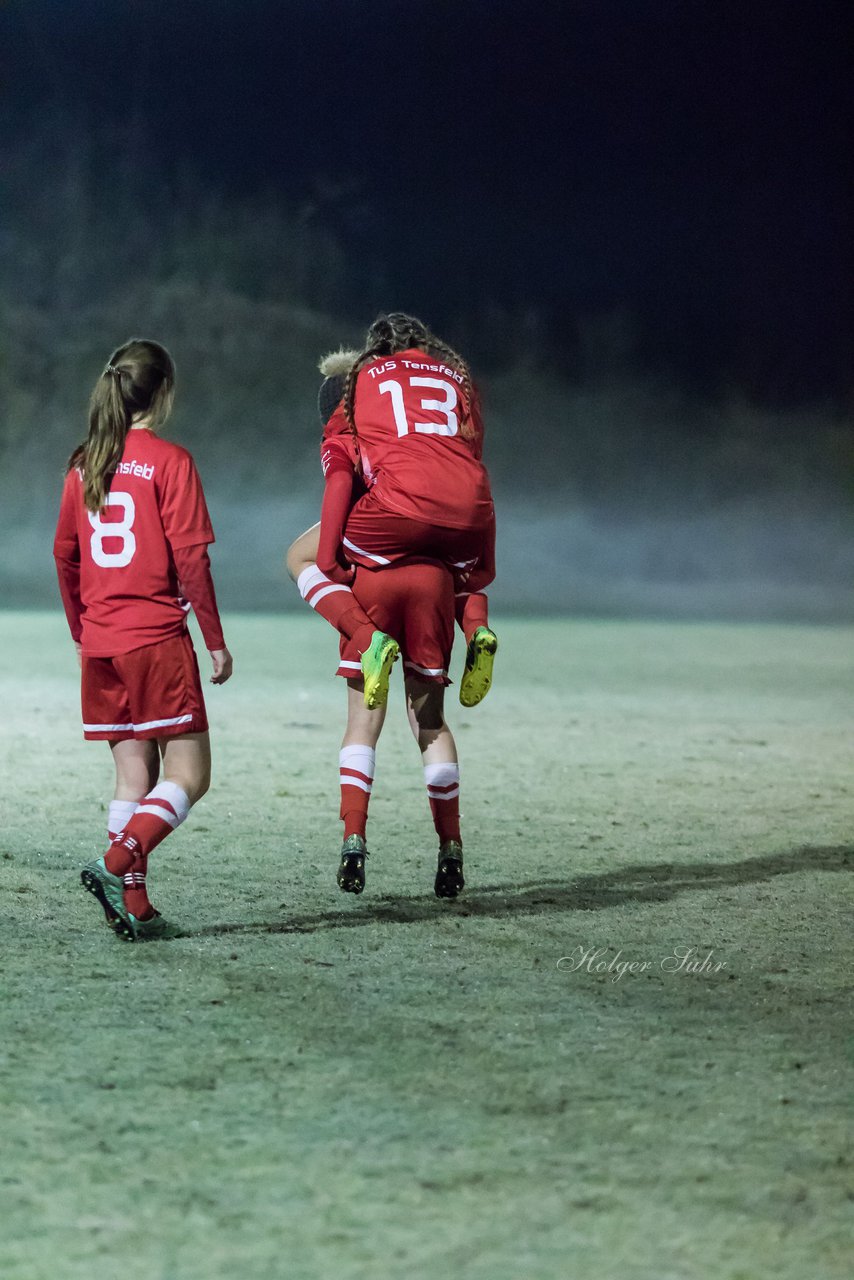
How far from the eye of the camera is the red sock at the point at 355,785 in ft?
13.3

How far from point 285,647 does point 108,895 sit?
12.3 metres

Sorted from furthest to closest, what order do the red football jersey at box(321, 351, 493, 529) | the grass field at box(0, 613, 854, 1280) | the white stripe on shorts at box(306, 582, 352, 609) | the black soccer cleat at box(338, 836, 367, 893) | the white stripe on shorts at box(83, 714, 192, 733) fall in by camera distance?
the white stripe on shorts at box(306, 582, 352, 609), the red football jersey at box(321, 351, 493, 529), the black soccer cleat at box(338, 836, 367, 893), the white stripe on shorts at box(83, 714, 192, 733), the grass field at box(0, 613, 854, 1280)

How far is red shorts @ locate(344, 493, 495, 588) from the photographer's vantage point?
4.08 m

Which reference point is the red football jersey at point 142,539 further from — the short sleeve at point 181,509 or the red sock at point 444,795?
the red sock at point 444,795

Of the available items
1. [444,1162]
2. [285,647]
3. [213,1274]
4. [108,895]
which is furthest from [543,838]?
[285,647]

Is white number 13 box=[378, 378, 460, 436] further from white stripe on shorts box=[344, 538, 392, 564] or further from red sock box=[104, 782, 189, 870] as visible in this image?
red sock box=[104, 782, 189, 870]

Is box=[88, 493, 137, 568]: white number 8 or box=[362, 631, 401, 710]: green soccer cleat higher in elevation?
box=[88, 493, 137, 568]: white number 8

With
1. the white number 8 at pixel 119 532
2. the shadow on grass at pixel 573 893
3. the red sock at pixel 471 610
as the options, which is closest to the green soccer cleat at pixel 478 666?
the red sock at pixel 471 610

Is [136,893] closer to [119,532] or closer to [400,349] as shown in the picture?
[119,532]

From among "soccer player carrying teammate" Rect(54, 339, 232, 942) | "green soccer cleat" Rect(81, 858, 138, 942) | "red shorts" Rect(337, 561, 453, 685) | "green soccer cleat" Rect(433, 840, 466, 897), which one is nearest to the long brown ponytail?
"soccer player carrying teammate" Rect(54, 339, 232, 942)

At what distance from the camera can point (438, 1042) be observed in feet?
9.20

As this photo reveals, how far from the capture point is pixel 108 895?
11.7ft

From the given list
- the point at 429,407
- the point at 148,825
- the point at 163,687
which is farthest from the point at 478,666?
the point at 148,825

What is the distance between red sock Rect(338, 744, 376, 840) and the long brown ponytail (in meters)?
1.03
